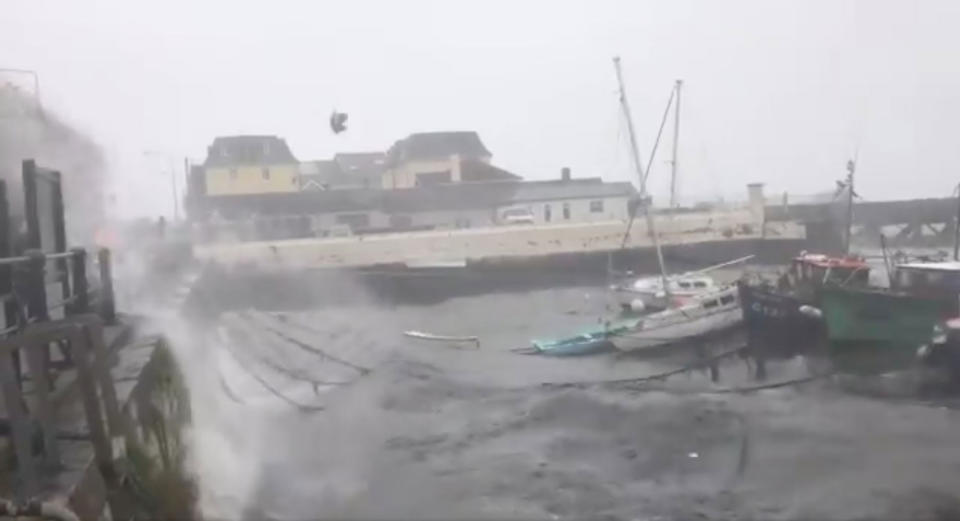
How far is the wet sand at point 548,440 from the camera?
19.3 ft

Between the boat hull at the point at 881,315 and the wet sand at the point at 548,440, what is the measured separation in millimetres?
667

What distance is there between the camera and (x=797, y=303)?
1182cm

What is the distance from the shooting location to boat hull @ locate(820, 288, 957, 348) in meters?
10.7

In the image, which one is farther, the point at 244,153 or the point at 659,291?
the point at 244,153

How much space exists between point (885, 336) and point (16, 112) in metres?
9.58

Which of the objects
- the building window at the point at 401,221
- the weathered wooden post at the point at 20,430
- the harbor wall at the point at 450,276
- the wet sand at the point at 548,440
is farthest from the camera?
the building window at the point at 401,221

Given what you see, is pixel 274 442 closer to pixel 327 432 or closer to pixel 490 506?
pixel 327 432

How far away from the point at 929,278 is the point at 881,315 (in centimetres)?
70

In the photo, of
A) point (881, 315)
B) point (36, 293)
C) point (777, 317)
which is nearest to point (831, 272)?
point (777, 317)

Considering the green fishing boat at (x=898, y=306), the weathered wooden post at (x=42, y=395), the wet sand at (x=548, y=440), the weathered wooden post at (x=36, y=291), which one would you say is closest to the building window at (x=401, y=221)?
the wet sand at (x=548, y=440)

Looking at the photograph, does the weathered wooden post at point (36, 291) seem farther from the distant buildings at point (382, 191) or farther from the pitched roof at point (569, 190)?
the pitched roof at point (569, 190)

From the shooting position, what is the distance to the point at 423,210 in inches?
878

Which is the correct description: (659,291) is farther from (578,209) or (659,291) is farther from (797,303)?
(578,209)

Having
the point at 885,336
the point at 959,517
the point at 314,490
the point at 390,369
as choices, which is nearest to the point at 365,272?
the point at 390,369
